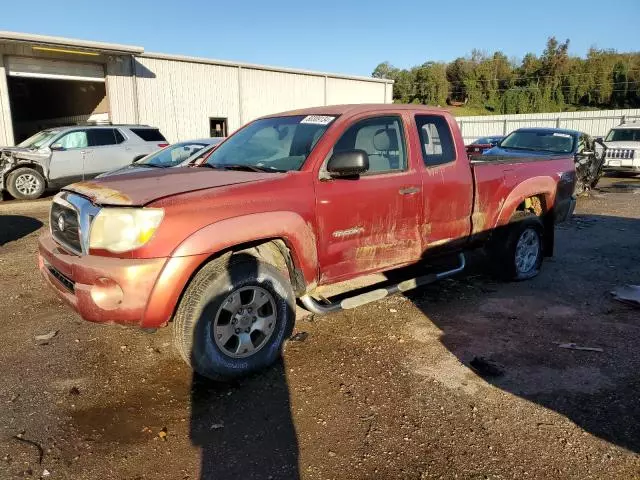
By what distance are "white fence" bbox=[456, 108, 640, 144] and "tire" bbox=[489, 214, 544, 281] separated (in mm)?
26357

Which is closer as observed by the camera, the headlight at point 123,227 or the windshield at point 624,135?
the headlight at point 123,227

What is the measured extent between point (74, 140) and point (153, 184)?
11.1 m

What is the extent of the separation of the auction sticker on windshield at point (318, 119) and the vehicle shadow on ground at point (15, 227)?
19.5 ft

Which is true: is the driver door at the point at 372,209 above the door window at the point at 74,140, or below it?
below

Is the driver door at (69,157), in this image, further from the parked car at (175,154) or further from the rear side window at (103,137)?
the parked car at (175,154)

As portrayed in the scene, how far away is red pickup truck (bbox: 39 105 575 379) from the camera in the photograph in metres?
3.06

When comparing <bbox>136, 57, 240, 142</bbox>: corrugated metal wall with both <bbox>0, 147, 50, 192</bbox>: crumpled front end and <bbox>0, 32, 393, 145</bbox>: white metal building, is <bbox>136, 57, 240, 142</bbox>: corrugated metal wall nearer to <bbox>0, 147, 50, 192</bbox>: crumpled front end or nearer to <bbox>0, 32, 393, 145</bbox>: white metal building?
<bbox>0, 32, 393, 145</bbox>: white metal building

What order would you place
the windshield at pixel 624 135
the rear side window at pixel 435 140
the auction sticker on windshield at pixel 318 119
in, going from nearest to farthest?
the auction sticker on windshield at pixel 318 119, the rear side window at pixel 435 140, the windshield at pixel 624 135

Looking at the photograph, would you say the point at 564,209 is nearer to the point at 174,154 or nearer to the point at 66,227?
the point at 66,227

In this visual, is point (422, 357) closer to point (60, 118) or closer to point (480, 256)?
point (480, 256)

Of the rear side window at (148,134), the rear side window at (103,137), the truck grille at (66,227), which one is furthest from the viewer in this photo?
the rear side window at (148,134)

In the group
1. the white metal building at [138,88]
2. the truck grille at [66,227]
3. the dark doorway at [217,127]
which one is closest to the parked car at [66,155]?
the white metal building at [138,88]

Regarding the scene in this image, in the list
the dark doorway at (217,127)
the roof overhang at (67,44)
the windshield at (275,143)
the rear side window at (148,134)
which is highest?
the roof overhang at (67,44)

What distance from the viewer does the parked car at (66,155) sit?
40.1ft
